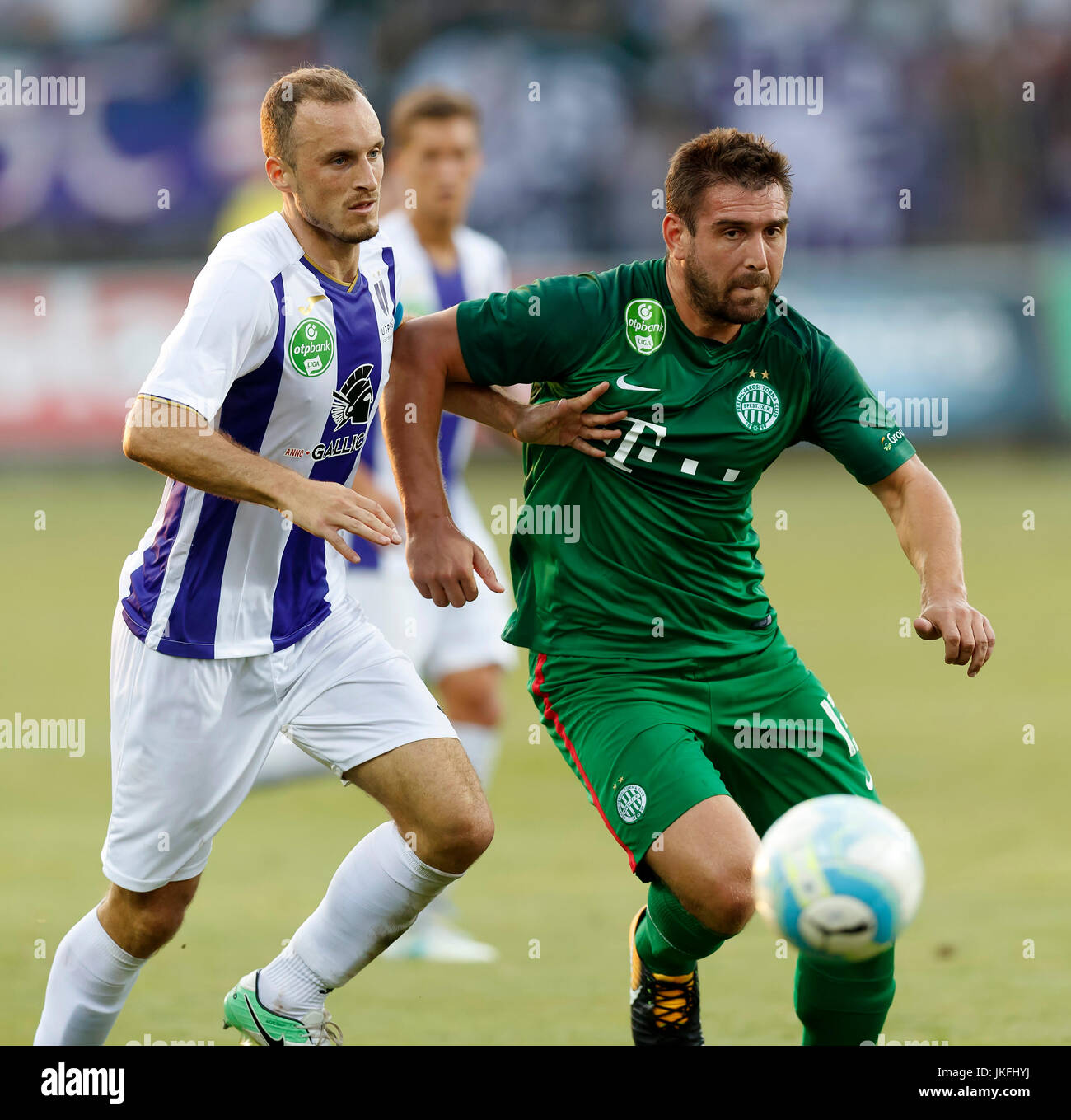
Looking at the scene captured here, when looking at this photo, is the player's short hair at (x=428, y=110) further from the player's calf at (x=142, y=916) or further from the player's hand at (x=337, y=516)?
the player's calf at (x=142, y=916)

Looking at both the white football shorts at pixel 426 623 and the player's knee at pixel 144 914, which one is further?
the white football shorts at pixel 426 623

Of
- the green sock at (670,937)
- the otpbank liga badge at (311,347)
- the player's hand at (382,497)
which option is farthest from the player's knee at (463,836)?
the player's hand at (382,497)

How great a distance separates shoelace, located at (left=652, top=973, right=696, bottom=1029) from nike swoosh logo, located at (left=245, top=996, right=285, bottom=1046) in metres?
1.06

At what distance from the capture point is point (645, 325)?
15.9ft

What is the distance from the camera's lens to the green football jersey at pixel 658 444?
15.7 ft

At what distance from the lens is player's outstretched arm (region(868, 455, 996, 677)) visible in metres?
4.41

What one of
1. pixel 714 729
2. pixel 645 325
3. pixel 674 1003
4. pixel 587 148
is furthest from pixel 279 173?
pixel 587 148

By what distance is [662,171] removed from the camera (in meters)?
21.6

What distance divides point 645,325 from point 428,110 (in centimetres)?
273

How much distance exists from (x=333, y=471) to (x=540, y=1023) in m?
1.88

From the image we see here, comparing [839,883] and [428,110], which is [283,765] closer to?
[839,883]

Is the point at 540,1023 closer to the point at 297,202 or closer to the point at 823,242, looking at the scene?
the point at 297,202

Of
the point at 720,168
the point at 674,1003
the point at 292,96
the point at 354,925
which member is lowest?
the point at 674,1003

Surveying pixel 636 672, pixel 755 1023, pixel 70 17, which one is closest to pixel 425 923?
pixel 755 1023
